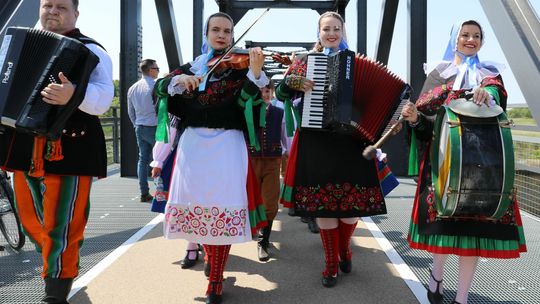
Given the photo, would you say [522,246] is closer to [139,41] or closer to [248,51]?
[248,51]

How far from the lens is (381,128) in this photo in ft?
8.79

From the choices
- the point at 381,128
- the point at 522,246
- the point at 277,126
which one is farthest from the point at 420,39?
the point at 522,246

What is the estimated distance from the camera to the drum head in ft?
7.08

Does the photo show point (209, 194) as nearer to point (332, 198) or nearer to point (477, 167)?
point (332, 198)

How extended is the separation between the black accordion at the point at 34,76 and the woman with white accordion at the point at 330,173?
3.99ft

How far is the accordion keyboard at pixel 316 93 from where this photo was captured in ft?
8.57

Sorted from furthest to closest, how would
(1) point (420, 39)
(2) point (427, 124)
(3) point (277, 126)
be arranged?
(1) point (420, 39)
(3) point (277, 126)
(2) point (427, 124)

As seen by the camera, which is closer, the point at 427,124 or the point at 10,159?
the point at 10,159

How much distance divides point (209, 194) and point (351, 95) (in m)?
0.95

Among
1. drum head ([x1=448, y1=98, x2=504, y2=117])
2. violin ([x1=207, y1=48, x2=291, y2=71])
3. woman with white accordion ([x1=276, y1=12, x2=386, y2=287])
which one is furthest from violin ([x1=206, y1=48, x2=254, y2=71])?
drum head ([x1=448, y1=98, x2=504, y2=117])

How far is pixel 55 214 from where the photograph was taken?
7.14 feet

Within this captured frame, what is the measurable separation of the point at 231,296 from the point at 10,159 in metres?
1.37

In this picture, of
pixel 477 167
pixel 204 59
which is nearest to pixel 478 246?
pixel 477 167

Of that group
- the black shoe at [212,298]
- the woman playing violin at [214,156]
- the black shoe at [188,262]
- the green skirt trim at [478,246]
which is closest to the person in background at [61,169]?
the woman playing violin at [214,156]
